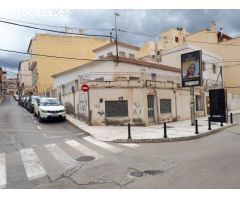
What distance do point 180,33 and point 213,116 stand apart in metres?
32.5

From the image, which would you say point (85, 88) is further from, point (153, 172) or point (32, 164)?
point (153, 172)

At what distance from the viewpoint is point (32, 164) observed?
841 cm

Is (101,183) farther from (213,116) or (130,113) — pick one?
(213,116)

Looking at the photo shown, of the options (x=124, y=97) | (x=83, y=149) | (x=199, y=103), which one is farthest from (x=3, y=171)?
(x=199, y=103)

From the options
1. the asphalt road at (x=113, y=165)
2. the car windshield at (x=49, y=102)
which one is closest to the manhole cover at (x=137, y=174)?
the asphalt road at (x=113, y=165)

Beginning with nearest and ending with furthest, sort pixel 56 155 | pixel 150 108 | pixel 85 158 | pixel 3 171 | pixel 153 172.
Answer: pixel 153 172, pixel 3 171, pixel 85 158, pixel 56 155, pixel 150 108

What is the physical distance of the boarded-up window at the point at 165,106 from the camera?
2055cm

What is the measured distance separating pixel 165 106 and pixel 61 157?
520 inches

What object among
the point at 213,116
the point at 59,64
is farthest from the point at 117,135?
Answer: the point at 59,64

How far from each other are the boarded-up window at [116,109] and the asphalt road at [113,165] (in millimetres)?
5284

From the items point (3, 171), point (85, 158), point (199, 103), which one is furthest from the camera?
point (199, 103)

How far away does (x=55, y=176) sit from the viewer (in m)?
7.08

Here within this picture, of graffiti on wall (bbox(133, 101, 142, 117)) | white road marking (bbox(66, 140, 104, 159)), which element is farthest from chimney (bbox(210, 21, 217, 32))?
white road marking (bbox(66, 140, 104, 159))

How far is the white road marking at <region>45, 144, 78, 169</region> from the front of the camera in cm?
835
